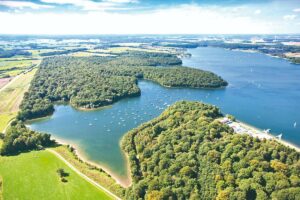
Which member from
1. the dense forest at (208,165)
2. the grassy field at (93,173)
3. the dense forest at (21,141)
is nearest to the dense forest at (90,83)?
the dense forest at (21,141)

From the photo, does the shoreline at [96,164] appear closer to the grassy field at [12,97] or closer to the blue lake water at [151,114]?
the blue lake water at [151,114]

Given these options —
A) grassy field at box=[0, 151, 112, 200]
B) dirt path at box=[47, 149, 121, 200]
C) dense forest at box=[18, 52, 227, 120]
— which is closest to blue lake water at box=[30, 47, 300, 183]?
dense forest at box=[18, 52, 227, 120]

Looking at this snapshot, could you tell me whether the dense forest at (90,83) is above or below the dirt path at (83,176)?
above

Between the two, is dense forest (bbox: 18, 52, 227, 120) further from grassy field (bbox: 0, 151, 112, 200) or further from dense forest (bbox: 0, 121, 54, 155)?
grassy field (bbox: 0, 151, 112, 200)

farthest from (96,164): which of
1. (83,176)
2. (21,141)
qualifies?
(21,141)

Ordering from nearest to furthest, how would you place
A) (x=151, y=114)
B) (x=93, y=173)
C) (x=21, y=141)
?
(x=93, y=173), (x=21, y=141), (x=151, y=114)

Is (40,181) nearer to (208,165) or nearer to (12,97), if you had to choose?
(208,165)
